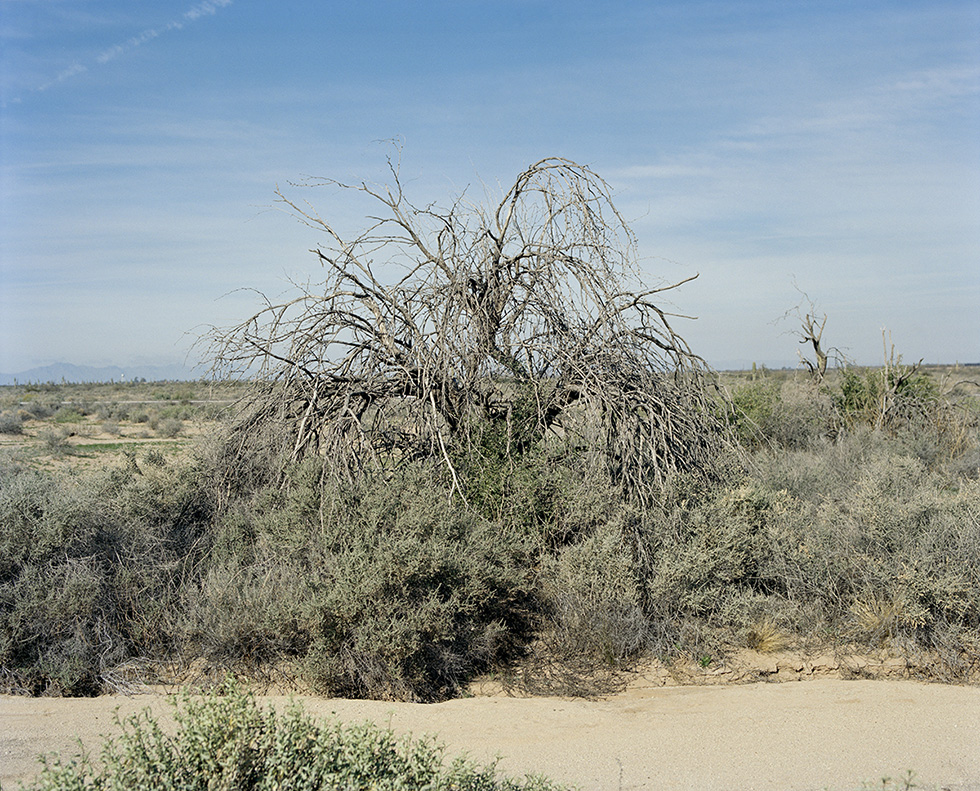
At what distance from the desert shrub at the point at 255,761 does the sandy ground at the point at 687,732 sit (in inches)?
38.6

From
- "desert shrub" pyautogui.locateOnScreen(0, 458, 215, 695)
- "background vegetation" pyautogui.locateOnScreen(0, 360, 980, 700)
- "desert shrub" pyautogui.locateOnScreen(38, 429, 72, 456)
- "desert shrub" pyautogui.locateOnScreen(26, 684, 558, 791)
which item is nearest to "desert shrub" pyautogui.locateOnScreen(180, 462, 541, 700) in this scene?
"background vegetation" pyautogui.locateOnScreen(0, 360, 980, 700)

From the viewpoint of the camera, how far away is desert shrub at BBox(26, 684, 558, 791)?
3.22 metres

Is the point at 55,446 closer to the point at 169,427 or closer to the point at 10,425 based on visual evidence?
the point at 10,425

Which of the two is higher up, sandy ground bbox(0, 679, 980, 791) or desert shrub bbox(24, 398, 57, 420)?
desert shrub bbox(24, 398, 57, 420)

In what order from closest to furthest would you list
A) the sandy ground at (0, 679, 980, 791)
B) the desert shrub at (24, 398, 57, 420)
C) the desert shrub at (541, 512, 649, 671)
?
the sandy ground at (0, 679, 980, 791)
the desert shrub at (541, 512, 649, 671)
the desert shrub at (24, 398, 57, 420)

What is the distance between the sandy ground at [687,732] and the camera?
4668 millimetres

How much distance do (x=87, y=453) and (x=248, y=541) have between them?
54.6ft

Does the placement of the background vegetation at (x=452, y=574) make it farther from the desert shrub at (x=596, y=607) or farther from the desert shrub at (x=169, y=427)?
the desert shrub at (x=169, y=427)

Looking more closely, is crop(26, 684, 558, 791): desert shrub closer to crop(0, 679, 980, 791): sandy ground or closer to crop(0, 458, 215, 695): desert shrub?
crop(0, 679, 980, 791): sandy ground

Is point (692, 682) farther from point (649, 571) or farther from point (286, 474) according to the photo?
point (286, 474)

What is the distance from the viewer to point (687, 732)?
5273 mm

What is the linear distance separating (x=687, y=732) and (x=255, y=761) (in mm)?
3196

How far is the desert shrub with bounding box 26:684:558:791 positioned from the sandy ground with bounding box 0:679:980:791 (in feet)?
3.21

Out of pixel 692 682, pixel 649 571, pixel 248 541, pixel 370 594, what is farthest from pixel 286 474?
pixel 692 682
